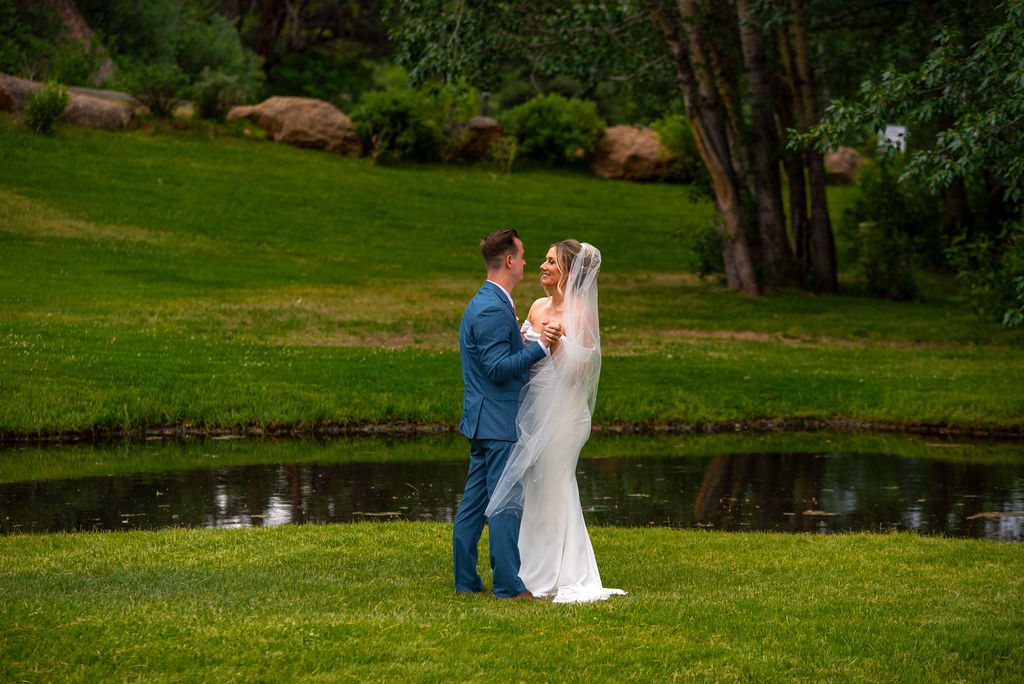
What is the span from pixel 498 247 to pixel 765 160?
22462mm

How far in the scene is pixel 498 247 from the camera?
7234 millimetres

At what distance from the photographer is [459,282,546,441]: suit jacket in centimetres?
718

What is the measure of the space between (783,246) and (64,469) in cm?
2111

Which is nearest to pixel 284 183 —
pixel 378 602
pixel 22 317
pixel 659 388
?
pixel 22 317

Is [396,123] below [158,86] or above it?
below

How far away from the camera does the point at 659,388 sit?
18.3 m

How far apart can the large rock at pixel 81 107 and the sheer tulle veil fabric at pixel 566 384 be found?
33546 mm

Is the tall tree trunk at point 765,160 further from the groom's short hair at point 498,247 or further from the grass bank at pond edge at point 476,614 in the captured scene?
the groom's short hair at point 498,247

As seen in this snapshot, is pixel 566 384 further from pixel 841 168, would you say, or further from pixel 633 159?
pixel 841 168

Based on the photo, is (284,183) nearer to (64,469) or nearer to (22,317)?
(22,317)

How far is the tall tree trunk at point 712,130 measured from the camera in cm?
2548

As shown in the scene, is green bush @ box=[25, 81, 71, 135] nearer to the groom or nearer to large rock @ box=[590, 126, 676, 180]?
large rock @ box=[590, 126, 676, 180]

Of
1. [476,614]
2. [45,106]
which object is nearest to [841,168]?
[45,106]

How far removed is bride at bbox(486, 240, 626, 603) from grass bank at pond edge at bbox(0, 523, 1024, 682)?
0.34m
